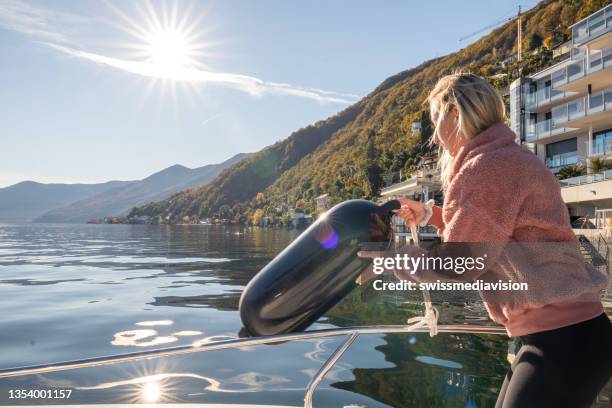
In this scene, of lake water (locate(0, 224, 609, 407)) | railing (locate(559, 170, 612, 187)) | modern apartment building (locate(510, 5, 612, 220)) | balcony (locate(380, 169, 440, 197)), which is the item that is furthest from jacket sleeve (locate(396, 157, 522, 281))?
balcony (locate(380, 169, 440, 197))

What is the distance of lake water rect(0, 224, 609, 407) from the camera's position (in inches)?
142

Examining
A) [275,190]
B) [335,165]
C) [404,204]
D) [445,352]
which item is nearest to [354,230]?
[404,204]

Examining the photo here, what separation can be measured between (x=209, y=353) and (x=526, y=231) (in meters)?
3.92

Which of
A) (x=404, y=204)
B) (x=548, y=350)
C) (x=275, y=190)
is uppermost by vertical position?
(x=275, y=190)

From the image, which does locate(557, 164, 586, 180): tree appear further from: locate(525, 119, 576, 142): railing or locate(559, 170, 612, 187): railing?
locate(525, 119, 576, 142): railing

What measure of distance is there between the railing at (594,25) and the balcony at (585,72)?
1.26m

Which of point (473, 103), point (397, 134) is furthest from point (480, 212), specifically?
point (397, 134)

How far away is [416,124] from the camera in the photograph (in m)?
90.9

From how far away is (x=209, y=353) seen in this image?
16.4 ft

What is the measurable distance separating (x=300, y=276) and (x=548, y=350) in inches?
40.2

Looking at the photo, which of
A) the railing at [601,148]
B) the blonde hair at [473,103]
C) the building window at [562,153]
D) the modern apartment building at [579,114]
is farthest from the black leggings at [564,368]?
the building window at [562,153]

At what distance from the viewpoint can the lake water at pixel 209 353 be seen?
3.62m

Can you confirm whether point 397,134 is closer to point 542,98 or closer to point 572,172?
point 542,98

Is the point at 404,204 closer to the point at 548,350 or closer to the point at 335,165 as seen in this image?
the point at 548,350
